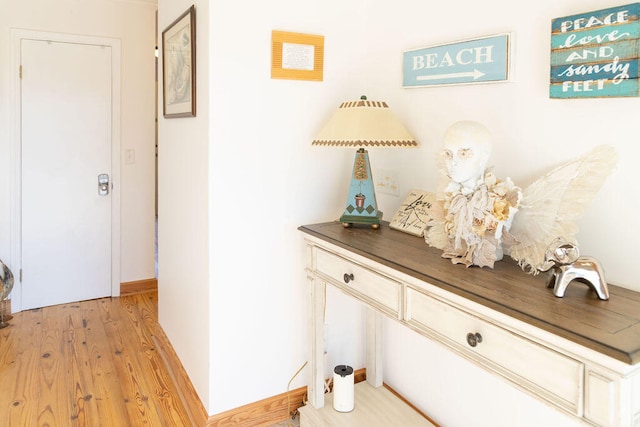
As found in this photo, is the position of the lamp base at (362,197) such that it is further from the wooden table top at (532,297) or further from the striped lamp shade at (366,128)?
the wooden table top at (532,297)

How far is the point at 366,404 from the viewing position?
2.04 metres

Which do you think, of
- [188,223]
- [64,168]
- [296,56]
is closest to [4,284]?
[64,168]

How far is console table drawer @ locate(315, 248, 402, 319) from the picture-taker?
143 centimetres

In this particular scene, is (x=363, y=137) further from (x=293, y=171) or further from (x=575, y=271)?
(x=575, y=271)

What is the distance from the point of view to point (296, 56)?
195cm

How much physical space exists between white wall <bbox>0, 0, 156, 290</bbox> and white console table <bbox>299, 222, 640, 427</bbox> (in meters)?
2.43

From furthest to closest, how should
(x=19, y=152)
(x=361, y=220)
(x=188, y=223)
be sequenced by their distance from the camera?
(x=19, y=152) → (x=188, y=223) → (x=361, y=220)

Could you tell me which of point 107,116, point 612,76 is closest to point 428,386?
point 612,76

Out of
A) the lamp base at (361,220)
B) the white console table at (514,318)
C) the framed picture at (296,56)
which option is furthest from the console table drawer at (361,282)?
the framed picture at (296,56)

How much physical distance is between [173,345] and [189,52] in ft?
5.02

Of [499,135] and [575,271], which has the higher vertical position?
[499,135]

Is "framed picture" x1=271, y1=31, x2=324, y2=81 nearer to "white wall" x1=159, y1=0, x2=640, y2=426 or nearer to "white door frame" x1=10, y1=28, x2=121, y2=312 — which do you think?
"white wall" x1=159, y1=0, x2=640, y2=426

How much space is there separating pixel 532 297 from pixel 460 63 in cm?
91

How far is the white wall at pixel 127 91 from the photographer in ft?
10.4
